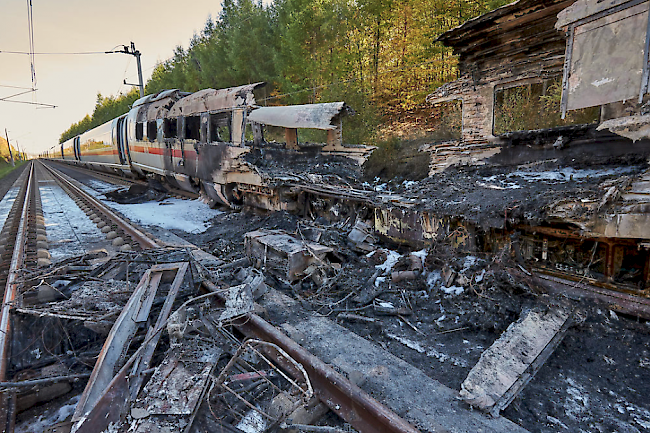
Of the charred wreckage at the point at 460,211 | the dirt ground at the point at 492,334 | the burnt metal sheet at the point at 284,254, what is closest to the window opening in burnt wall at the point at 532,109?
the charred wreckage at the point at 460,211

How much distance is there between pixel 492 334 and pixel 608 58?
4.29 meters

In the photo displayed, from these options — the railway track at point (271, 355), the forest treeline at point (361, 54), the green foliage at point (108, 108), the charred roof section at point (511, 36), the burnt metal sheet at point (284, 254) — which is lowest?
the railway track at point (271, 355)

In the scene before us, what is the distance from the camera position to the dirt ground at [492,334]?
8.46 ft

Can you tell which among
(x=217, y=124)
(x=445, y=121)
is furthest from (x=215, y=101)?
(x=445, y=121)

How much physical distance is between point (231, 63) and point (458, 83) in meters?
18.4

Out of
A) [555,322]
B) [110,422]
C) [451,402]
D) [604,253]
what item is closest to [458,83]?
[604,253]

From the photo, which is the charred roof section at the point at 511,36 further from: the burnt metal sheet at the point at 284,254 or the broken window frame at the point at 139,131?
the broken window frame at the point at 139,131

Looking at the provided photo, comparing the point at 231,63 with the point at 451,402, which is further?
the point at 231,63

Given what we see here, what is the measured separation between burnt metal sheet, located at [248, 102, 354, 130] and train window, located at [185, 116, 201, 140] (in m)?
2.61

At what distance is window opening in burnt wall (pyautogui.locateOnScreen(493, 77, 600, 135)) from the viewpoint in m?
10.6

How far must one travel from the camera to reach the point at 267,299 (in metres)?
4.25

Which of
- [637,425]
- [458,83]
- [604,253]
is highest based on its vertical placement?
[458,83]

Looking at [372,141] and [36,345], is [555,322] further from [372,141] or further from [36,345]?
[372,141]

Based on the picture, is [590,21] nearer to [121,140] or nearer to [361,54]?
[361,54]
